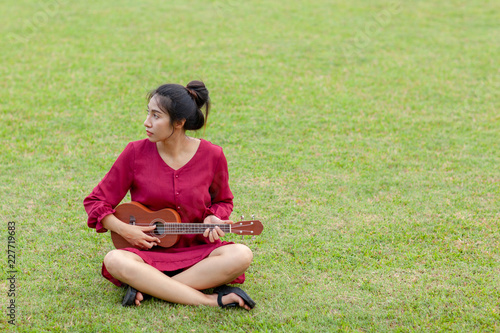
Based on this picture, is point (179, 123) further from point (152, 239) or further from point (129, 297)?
point (129, 297)

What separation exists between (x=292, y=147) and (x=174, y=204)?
2.91 meters

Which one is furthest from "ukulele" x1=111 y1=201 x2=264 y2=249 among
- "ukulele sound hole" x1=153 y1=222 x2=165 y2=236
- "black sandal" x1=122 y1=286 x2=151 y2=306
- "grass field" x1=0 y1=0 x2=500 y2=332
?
"grass field" x1=0 y1=0 x2=500 y2=332

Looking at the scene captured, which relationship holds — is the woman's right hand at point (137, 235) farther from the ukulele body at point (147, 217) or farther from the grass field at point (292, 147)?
the grass field at point (292, 147)

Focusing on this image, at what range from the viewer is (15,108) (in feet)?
24.3

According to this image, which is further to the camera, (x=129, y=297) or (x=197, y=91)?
(x=197, y=91)

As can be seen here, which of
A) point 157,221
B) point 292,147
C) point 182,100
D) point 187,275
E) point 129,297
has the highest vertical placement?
point 182,100

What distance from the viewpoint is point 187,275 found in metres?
3.93

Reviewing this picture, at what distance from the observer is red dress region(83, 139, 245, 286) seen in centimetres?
395

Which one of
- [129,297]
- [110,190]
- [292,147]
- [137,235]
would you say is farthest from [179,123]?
[292,147]

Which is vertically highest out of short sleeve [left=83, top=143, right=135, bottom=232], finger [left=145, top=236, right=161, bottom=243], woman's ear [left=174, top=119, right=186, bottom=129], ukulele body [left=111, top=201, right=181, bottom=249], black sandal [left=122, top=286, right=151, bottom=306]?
woman's ear [left=174, top=119, right=186, bottom=129]

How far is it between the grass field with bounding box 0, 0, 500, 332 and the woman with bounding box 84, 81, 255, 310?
172mm

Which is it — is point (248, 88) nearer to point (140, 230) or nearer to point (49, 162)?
point (49, 162)

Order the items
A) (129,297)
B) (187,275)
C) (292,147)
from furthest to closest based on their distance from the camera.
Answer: (292,147) → (187,275) → (129,297)

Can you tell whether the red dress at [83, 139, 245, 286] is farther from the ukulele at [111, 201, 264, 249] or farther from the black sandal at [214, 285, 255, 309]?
the black sandal at [214, 285, 255, 309]
